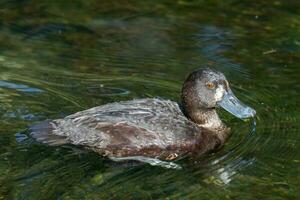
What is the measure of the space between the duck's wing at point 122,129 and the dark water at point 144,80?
0.13 m

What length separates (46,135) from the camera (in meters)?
8.70

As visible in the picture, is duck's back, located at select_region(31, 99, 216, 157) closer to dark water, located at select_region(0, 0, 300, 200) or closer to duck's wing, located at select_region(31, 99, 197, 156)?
duck's wing, located at select_region(31, 99, 197, 156)

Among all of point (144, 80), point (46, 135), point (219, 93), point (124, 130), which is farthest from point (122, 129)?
point (144, 80)

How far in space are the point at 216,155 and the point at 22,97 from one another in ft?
7.71

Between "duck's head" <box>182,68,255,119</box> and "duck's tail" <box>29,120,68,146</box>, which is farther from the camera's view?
"duck's head" <box>182,68,255,119</box>

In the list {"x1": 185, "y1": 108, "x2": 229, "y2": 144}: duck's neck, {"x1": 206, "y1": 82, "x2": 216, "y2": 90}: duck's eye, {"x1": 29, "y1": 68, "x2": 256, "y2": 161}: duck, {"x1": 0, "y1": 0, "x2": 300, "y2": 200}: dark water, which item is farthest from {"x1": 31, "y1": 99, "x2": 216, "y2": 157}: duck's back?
{"x1": 206, "y1": 82, "x2": 216, "y2": 90}: duck's eye

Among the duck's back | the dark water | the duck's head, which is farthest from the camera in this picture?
the duck's head

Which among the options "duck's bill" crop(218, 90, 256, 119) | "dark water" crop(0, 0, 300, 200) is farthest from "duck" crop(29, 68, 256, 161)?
"dark water" crop(0, 0, 300, 200)

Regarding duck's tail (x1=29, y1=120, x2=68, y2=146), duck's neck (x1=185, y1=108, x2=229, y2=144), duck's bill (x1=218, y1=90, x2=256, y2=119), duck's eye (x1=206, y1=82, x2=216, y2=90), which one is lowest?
duck's tail (x1=29, y1=120, x2=68, y2=146)

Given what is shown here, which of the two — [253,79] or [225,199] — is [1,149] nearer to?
[225,199]

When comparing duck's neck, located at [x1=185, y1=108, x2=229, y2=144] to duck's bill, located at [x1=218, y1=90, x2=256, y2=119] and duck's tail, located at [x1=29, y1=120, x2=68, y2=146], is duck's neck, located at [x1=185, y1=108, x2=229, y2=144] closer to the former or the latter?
A: duck's bill, located at [x1=218, y1=90, x2=256, y2=119]

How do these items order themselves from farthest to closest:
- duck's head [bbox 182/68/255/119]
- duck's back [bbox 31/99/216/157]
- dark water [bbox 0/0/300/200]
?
duck's head [bbox 182/68/255/119] < duck's back [bbox 31/99/216/157] < dark water [bbox 0/0/300/200]

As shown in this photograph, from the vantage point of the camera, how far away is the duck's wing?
28.1 ft

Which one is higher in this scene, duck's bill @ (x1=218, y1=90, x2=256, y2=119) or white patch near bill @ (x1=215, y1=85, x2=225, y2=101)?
white patch near bill @ (x1=215, y1=85, x2=225, y2=101)
